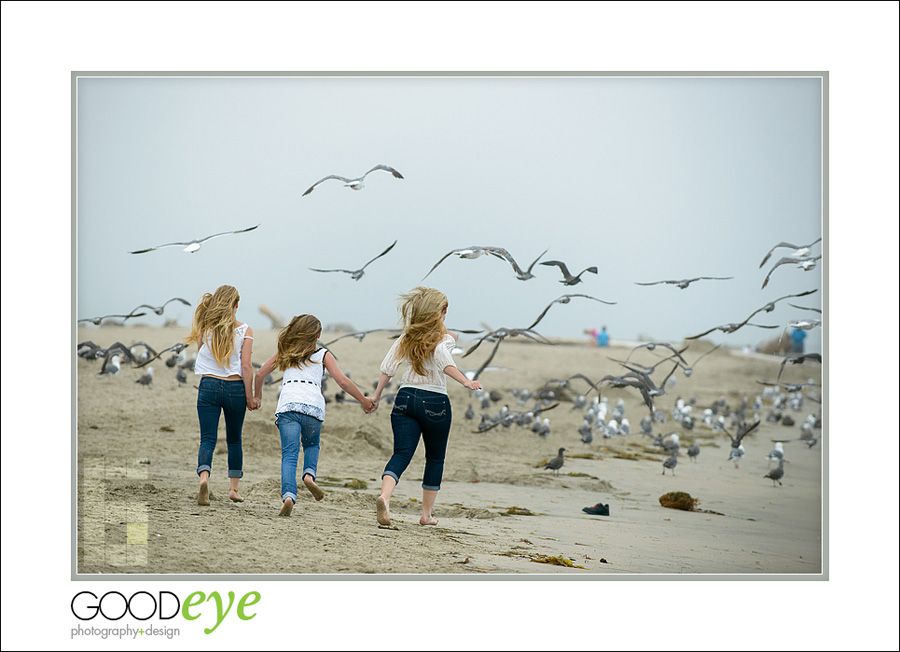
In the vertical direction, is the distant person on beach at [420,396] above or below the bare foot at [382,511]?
above

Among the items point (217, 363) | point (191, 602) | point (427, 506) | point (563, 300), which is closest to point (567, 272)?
point (563, 300)

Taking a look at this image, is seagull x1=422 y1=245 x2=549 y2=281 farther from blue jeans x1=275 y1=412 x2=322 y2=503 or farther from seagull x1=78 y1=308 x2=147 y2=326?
seagull x1=78 y1=308 x2=147 y2=326

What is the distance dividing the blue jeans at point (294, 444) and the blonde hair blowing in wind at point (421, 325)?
0.72m

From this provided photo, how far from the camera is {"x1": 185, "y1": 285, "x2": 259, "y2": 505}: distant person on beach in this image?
5.34 meters

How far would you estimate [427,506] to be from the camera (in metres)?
5.30

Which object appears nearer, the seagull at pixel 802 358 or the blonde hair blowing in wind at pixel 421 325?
the blonde hair blowing in wind at pixel 421 325

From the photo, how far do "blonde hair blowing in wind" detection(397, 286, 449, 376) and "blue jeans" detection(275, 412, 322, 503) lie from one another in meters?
0.72

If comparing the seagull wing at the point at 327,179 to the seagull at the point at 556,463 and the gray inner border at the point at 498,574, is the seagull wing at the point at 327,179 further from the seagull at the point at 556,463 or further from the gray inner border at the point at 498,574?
the seagull at the point at 556,463

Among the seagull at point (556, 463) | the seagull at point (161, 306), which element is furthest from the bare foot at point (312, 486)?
the seagull at point (556, 463)

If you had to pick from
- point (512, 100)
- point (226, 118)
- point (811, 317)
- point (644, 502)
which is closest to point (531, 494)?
point (644, 502)

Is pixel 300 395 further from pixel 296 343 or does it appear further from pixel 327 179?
pixel 327 179

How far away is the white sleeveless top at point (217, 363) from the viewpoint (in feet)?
17.6

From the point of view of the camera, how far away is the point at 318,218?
6.00 meters

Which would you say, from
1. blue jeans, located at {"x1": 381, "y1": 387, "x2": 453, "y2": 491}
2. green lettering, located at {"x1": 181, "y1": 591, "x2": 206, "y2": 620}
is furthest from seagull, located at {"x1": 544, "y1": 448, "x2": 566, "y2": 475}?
green lettering, located at {"x1": 181, "y1": 591, "x2": 206, "y2": 620}
